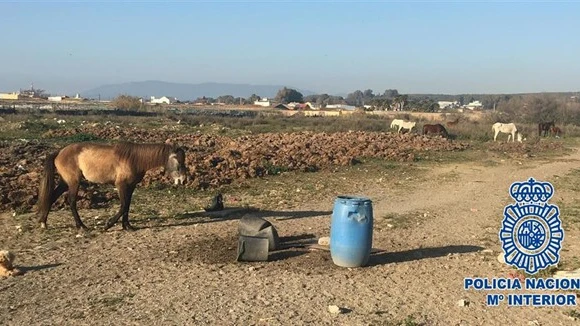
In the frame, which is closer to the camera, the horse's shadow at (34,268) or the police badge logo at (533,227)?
the police badge logo at (533,227)

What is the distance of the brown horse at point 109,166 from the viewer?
9.03 meters

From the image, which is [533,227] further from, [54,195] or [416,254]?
[54,195]

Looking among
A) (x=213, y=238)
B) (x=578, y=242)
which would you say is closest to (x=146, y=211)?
(x=213, y=238)

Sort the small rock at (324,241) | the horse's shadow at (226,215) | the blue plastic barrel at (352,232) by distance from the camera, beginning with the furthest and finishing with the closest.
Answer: the horse's shadow at (226,215), the small rock at (324,241), the blue plastic barrel at (352,232)

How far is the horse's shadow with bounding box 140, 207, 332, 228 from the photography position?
10052mm

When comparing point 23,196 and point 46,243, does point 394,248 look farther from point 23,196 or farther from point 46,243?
point 23,196

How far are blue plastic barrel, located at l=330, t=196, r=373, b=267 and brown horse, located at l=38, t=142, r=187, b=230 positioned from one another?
120 inches

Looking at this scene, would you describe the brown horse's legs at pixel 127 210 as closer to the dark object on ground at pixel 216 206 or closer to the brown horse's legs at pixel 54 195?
the brown horse's legs at pixel 54 195

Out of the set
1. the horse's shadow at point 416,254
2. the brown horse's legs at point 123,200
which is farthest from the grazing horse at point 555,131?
the brown horse's legs at point 123,200

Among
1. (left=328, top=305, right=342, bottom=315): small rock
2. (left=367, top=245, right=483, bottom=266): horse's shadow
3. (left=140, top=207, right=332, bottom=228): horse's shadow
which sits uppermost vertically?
(left=328, top=305, right=342, bottom=315): small rock

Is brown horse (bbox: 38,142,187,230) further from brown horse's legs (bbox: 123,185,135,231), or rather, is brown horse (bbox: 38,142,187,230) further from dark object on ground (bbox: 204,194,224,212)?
dark object on ground (bbox: 204,194,224,212)

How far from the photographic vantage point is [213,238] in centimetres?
887

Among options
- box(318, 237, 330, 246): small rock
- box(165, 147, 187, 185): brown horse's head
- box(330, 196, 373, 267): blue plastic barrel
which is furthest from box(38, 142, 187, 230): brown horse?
box(330, 196, 373, 267): blue plastic barrel

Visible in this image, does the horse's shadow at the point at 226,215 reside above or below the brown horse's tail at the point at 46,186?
below
